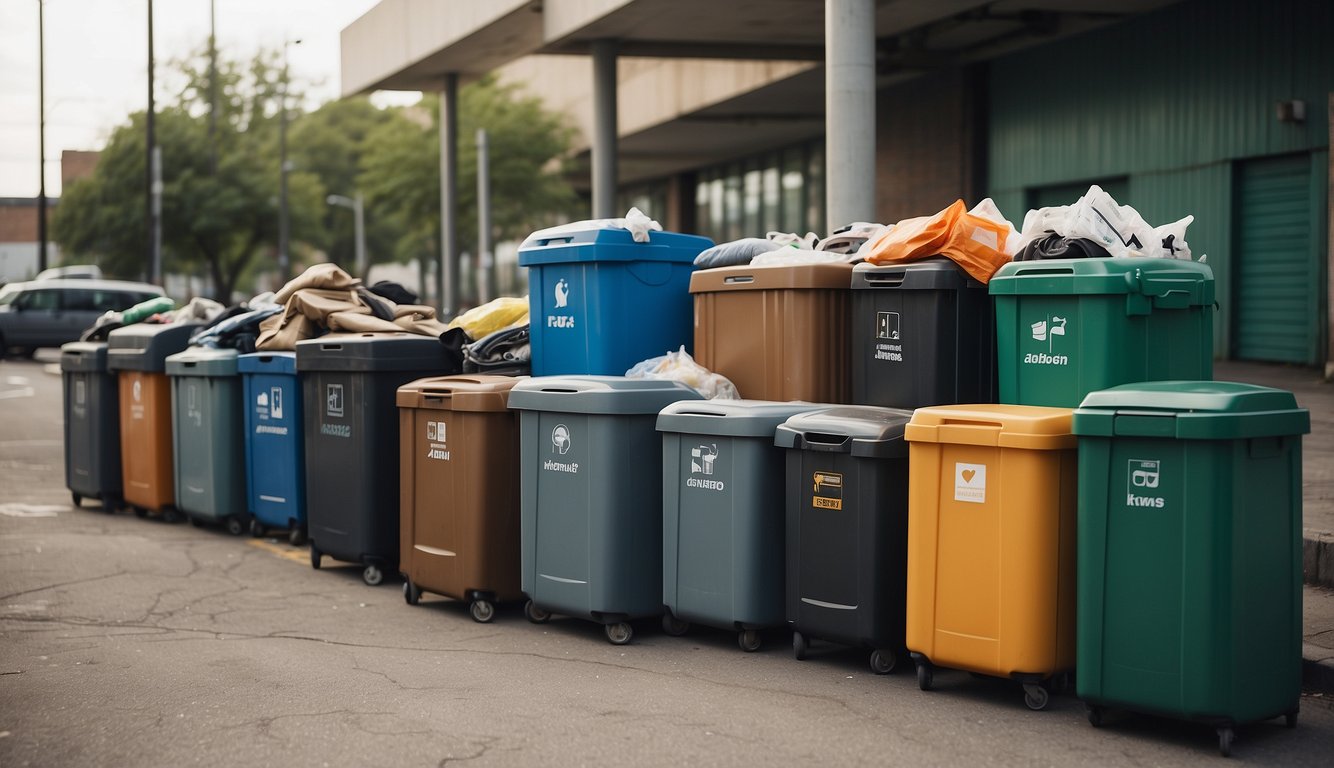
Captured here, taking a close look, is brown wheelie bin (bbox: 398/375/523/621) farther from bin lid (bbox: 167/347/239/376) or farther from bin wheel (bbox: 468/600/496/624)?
bin lid (bbox: 167/347/239/376)

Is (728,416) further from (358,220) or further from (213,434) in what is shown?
(358,220)

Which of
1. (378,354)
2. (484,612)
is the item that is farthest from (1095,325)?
(378,354)

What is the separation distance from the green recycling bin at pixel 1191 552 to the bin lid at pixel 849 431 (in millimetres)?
906

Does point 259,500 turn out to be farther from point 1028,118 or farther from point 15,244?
point 15,244

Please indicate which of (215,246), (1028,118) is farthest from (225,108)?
(1028,118)

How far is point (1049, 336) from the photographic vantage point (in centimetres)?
600

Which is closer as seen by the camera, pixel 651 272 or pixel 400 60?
pixel 651 272

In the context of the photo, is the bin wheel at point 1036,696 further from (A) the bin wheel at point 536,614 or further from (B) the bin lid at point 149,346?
(B) the bin lid at point 149,346

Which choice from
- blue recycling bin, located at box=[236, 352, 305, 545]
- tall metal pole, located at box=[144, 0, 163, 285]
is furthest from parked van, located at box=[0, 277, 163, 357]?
blue recycling bin, located at box=[236, 352, 305, 545]

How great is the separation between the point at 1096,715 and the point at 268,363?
6.14 m

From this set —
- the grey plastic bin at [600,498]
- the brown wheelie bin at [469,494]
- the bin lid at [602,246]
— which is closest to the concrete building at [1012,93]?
the bin lid at [602,246]

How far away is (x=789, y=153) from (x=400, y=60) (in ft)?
33.0

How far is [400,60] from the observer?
25.5 meters

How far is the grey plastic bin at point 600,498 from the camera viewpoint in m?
6.76
